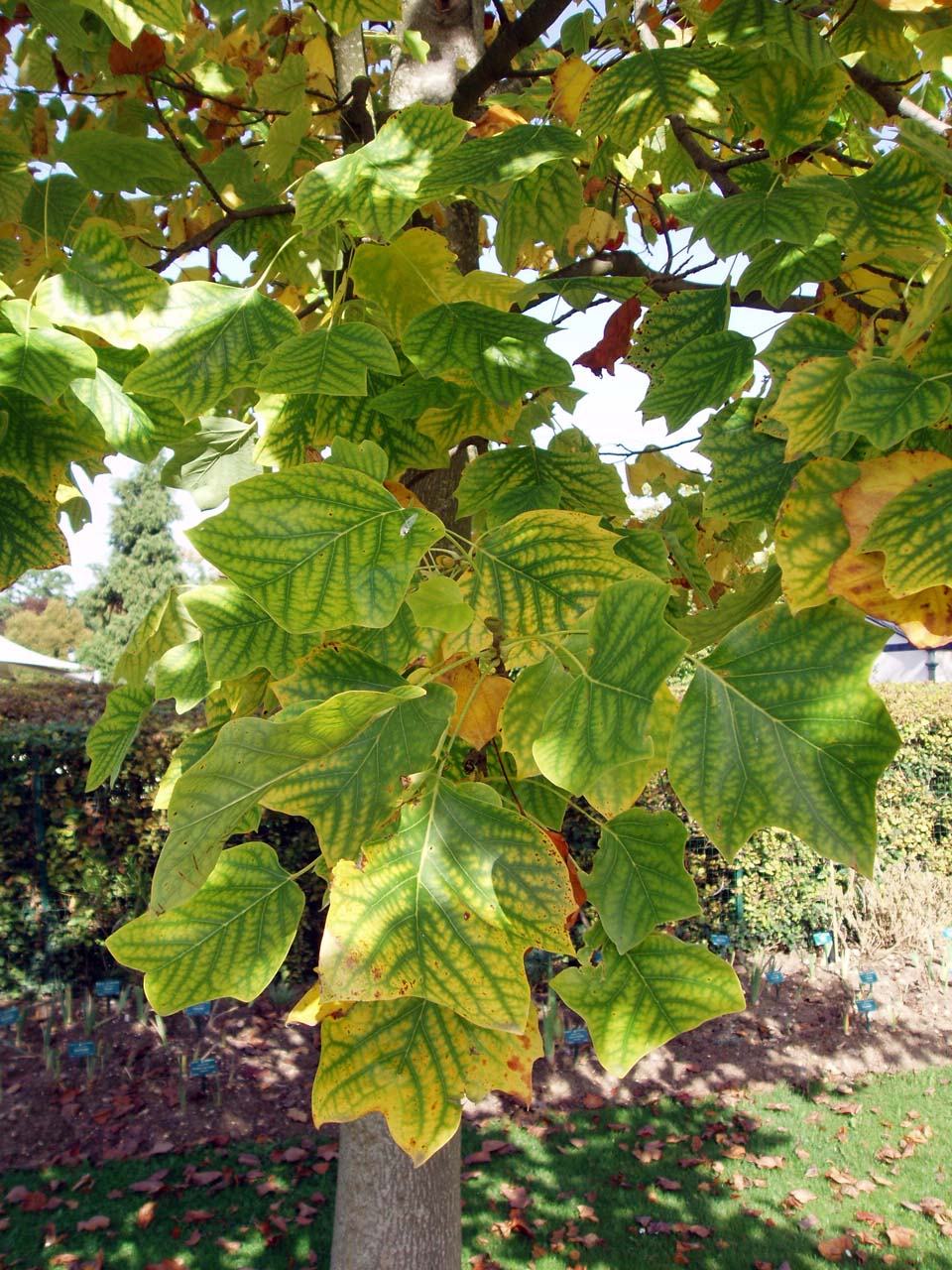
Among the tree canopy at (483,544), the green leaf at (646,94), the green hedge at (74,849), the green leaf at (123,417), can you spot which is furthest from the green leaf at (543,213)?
the green hedge at (74,849)

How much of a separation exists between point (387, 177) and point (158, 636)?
0.77m

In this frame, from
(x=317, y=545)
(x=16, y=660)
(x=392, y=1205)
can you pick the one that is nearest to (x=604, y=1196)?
(x=392, y=1205)

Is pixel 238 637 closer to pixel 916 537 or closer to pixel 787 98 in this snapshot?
pixel 916 537

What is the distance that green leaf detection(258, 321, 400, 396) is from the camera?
117cm

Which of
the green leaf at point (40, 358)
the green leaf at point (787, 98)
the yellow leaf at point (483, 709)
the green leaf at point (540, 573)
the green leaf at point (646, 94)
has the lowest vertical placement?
the yellow leaf at point (483, 709)

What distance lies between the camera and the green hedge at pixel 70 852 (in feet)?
20.5

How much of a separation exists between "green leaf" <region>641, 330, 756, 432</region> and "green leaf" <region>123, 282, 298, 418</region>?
552mm

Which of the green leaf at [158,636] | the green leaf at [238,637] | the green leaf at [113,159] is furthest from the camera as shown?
the green leaf at [113,159]

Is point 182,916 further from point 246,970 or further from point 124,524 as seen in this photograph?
point 124,524

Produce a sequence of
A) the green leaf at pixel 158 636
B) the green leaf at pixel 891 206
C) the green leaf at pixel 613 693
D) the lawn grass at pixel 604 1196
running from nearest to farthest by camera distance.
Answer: the green leaf at pixel 613 693, the green leaf at pixel 891 206, the green leaf at pixel 158 636, the lawn grass at pixel 604 1196

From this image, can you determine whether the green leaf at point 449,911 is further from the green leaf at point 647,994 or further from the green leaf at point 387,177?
the green leaf at point 387,177

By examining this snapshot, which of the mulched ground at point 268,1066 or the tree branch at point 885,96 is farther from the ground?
the tree branch at point 885,96

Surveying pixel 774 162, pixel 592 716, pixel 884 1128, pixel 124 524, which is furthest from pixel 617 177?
pixel 124 524

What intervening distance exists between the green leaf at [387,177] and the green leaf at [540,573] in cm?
46
